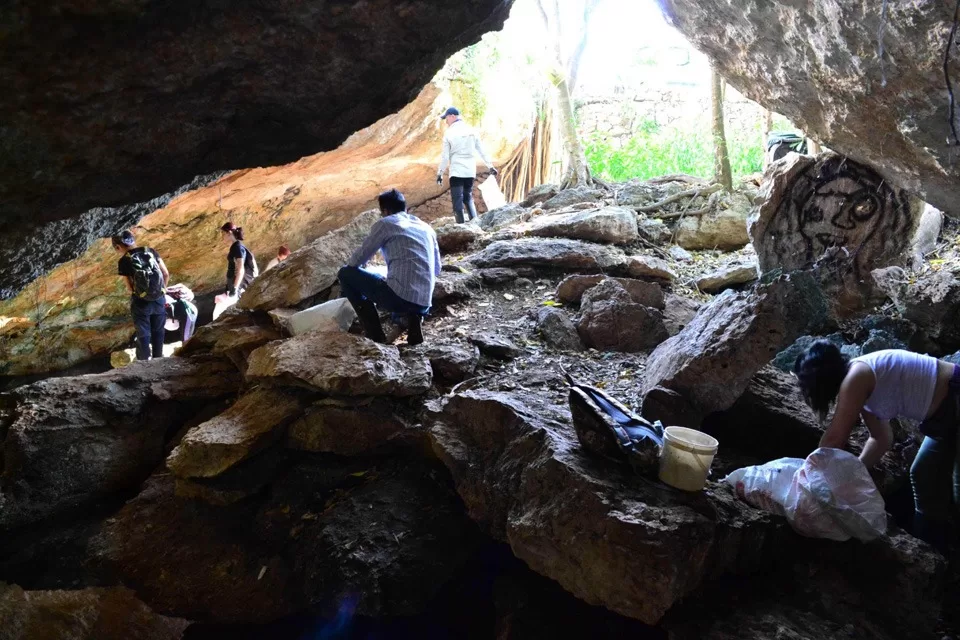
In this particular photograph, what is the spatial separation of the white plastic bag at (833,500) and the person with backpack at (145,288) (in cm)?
571

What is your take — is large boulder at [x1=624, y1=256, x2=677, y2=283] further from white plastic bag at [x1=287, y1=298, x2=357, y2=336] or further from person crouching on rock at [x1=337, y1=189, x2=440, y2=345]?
white plastic bag at [x1=287, y1=298, x2=357, y2=336]

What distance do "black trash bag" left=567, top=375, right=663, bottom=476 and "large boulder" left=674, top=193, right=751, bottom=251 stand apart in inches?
190

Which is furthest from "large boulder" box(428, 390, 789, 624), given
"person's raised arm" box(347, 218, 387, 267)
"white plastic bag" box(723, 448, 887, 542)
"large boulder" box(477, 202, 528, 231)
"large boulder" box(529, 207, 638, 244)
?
"large boulder" box(477, 202, 528, 231)

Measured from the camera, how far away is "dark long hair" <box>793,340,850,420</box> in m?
2.92

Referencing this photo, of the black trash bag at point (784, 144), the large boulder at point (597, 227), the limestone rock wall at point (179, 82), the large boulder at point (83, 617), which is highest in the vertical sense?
the limestone rock wall at point (179, 82)

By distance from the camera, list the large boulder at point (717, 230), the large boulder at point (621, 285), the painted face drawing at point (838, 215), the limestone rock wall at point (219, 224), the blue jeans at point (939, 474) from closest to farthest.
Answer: the blue jeans at point (939, 474)
the painted face drawing at point (838, 215)
the large boulder at point (621, 285)
the large boulder at point (717, 230)
the limestone rock wall at point (219, 224)

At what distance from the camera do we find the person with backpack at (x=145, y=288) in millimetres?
5968

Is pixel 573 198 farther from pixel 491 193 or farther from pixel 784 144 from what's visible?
pixel 491 193

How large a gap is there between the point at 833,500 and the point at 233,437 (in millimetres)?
3585

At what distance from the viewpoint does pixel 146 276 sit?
6.08 metres

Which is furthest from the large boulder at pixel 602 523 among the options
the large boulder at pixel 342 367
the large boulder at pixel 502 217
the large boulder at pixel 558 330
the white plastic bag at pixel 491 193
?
the white plastic bag at pixel 491 193

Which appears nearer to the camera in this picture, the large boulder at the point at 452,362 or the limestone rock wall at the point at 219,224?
the large boulder at the point at 452,362

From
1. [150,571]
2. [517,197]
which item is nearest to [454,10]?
[150,571]

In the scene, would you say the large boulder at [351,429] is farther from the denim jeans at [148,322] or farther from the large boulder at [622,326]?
the denim jeans at [148,322]
